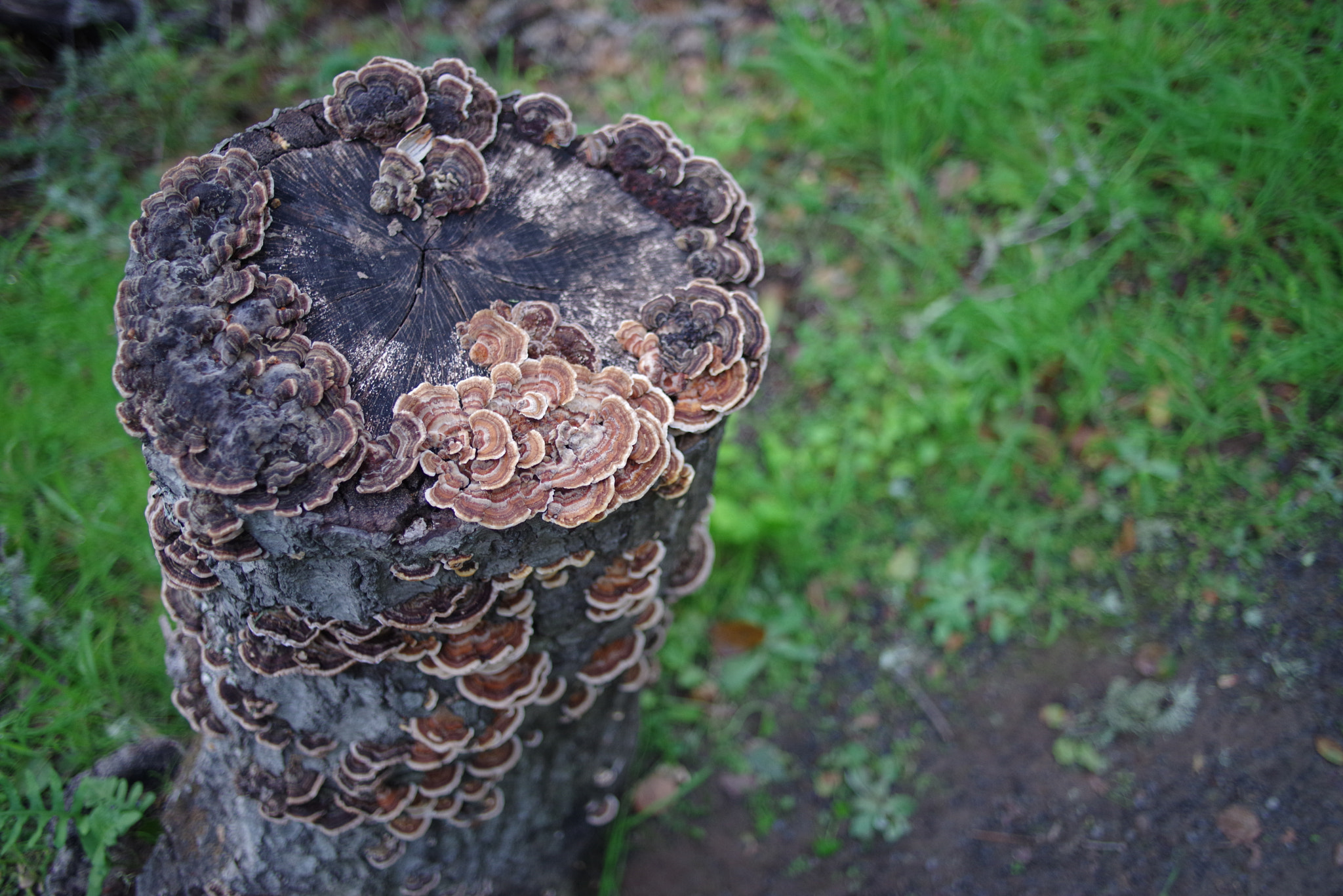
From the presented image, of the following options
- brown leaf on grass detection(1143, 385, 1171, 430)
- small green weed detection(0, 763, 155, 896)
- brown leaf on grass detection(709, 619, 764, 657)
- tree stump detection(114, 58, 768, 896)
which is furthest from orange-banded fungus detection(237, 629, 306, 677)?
brown leaf on grass detection(1143, 385, 1171, 430)

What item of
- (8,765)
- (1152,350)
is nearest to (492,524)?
(8,765)

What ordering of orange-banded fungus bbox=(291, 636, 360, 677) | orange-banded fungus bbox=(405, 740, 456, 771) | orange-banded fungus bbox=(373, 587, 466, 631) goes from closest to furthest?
orange-banded fungus bbox=(373, 587, 466, 631)
orange-banded fungus bbox=(291, 636, 360, 677)
orange-banded fungus bbox=(405, 740, 456, 771)

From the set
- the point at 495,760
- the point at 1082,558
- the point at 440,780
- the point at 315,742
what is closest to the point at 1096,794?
the point at 1082,558

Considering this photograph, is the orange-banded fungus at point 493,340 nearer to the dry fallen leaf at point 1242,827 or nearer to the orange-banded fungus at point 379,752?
the orange-banded fungus at point 379,752

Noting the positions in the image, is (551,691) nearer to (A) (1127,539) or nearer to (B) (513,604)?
(B) (513,604)

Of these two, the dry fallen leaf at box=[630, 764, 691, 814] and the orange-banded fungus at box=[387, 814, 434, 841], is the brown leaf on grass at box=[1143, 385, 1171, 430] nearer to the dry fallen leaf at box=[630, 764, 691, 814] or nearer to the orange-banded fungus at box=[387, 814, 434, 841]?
the dry fallen leaf at box=[630, 764, 691, 814]

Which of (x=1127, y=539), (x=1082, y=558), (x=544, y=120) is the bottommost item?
(x=1082, y=558)

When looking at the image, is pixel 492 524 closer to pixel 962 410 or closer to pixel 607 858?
pixel 607 858
